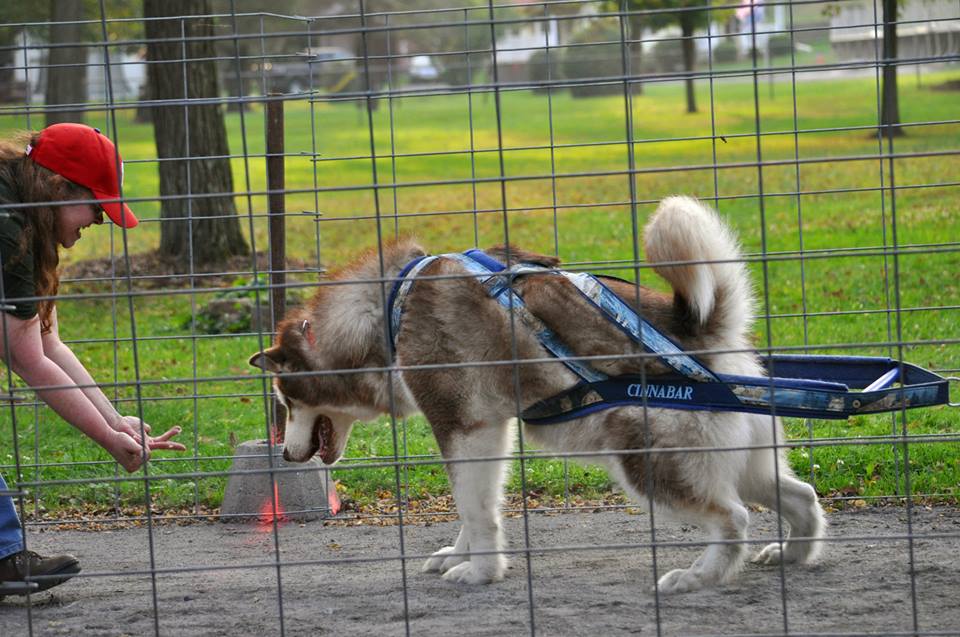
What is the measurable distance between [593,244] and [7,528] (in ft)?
31.5

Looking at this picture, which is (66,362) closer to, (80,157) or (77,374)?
(77,374)

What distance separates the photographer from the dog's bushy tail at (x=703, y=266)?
425cm

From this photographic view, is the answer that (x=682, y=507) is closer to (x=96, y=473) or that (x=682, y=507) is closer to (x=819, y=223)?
(x=96, y=473)

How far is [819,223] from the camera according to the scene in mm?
13086

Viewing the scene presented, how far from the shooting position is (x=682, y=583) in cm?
449

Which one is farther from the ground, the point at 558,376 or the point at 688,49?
the point at 688,49

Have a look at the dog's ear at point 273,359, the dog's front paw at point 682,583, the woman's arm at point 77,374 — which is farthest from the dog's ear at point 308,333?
the dog's front paw at point 682,583

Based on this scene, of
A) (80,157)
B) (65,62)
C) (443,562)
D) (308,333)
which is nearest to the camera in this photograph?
(80,157)

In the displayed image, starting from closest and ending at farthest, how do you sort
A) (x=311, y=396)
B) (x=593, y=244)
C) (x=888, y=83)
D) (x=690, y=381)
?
(x=690, y=381) < (x=311, y=396) < (x=888, y=83) < (x=593, y=244)

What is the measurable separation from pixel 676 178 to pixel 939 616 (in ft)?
47.7

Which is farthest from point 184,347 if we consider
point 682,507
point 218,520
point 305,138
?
point 305,138

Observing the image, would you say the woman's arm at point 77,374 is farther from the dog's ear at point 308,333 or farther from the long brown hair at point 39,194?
the dog's ear at point 308,333

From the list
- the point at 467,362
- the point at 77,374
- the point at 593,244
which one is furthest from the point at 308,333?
the point at 593,244

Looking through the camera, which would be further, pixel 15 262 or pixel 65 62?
pixel 65 62
